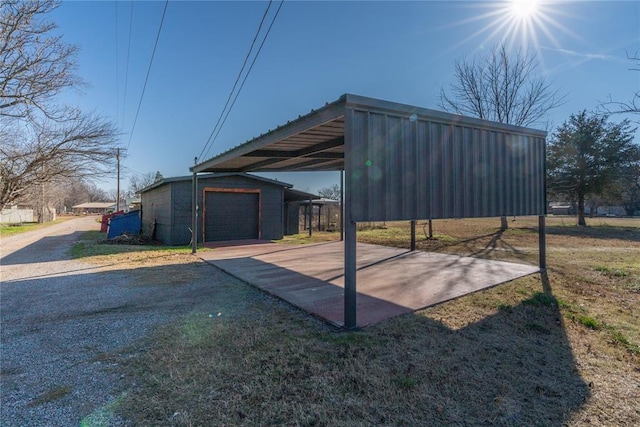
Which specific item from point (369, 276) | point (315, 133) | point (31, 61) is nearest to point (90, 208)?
point (31, 61)

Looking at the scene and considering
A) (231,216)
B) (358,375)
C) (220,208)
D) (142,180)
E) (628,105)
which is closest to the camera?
(358,375)

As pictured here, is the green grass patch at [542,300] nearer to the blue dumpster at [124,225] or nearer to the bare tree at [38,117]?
the blue dumpster at [124,225]

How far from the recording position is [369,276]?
6078 mm

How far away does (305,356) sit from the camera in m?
2.84

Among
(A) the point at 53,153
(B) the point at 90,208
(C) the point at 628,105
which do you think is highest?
(A) the point at 53,153

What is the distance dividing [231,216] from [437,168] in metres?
9.33

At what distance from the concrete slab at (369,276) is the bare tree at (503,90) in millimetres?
12158

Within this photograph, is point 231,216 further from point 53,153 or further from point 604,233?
point 604,233

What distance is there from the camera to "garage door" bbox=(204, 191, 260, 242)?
1170 cm

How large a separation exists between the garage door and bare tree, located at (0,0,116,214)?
9.37m

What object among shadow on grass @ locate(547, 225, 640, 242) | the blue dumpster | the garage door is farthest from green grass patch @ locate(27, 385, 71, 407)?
shadow on grass @ locate(547, 225, 640, 242)

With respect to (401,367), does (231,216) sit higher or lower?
higher

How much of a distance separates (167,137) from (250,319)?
50.9 ft

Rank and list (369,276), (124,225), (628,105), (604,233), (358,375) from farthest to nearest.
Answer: (604,233) → (124,225) → (369,276) → (628,105) → (358,375)
